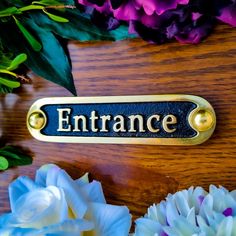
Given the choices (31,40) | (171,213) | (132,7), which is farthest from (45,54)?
(171,213)

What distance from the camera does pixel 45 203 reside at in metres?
0.51

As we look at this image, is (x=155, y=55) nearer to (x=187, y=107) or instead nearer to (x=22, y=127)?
(x=187, y=107)

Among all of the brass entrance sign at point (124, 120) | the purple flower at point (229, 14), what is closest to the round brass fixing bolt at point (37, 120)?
the brass entrance sign at point (124, 120)

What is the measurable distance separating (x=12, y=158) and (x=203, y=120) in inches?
8.4

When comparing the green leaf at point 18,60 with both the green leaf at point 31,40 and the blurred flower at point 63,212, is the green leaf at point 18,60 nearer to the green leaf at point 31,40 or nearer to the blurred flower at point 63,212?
the green leaf at point 31,40

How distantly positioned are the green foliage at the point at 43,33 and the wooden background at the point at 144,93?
0.04 ft

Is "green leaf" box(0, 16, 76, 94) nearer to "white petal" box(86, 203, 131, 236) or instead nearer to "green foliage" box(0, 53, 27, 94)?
"green foliage" box(0, 53, 27, 94)

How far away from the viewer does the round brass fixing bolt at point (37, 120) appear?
22.0 inches

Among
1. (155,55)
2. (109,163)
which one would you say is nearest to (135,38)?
(155,55)

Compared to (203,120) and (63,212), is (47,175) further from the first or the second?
(203,120)

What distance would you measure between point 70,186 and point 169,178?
0.32ft

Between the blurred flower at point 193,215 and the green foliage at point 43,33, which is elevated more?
the green foliage at point 43,33

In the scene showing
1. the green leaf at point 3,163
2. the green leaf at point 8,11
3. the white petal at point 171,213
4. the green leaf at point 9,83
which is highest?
the green leaf at point 8,11

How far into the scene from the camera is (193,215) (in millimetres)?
446
